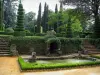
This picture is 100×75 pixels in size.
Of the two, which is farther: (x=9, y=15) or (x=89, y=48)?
(x=9, y=15)

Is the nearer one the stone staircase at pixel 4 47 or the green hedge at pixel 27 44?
the stone staircase at pixel 4 47

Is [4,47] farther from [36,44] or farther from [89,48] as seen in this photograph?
[89,48]

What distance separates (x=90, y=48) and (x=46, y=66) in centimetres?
1372

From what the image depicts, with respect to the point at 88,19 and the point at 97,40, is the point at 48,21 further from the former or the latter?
the point at 97,40

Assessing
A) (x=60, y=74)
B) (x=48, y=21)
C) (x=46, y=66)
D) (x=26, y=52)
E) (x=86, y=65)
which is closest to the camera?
(x=60, y=74)

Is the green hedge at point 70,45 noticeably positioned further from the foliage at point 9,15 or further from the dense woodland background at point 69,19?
the foliage at point 9,15

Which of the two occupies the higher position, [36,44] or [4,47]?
[36,44]

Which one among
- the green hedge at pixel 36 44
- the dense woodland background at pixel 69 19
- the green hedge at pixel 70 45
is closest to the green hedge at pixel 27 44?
the green hedge at pixel 36 44

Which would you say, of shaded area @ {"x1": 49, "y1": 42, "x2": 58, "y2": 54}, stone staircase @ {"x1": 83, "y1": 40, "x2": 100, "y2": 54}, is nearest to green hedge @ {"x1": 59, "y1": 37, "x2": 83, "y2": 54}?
shaded area @ {"x1": 49, "y1": 42, "x2": 58, "y2": 54}

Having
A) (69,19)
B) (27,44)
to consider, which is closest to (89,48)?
(69,19)

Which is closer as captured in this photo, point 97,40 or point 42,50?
point 42,50

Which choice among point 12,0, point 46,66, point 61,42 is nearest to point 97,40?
point 61,42

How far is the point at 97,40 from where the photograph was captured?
2525 cm


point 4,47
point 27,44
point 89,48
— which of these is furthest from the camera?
point 89,48
